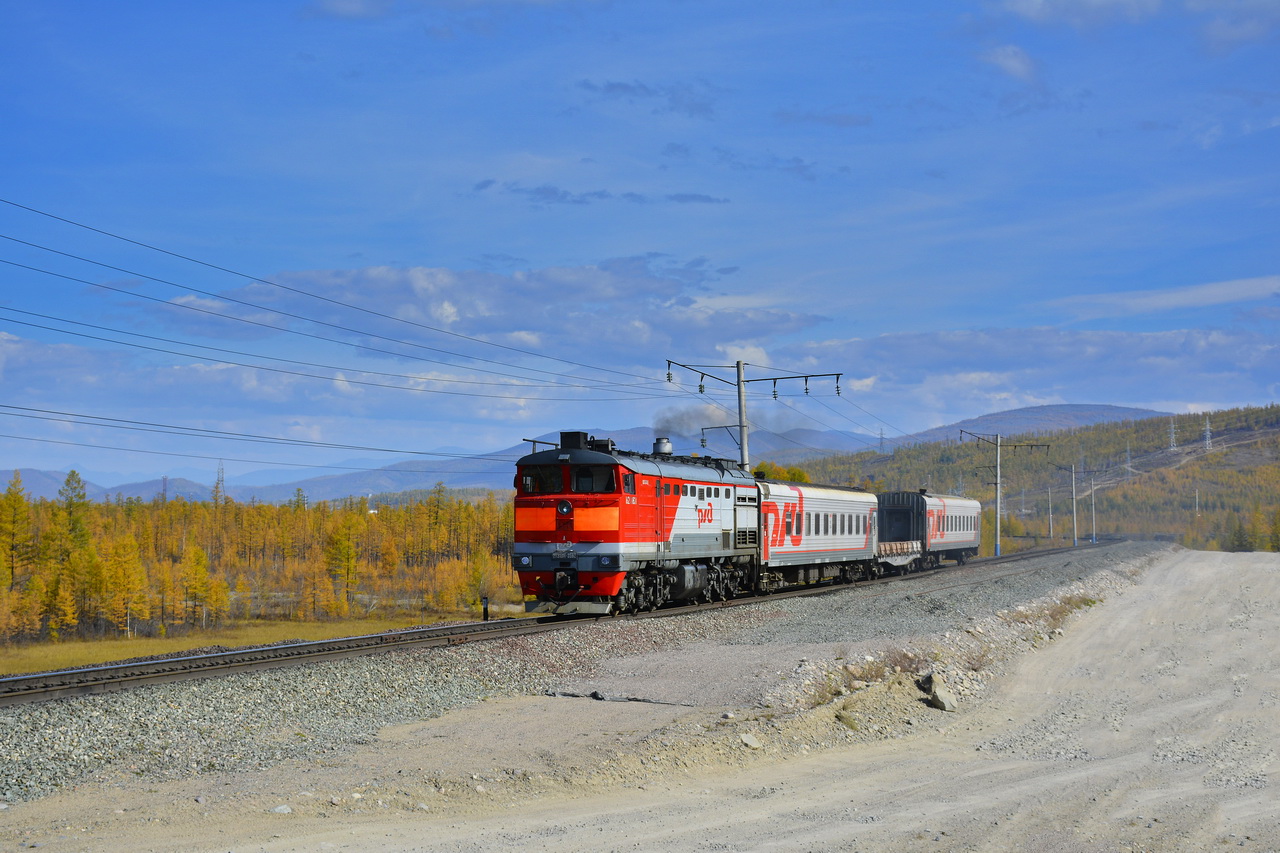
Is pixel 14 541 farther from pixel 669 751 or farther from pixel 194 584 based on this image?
pixel 669 751

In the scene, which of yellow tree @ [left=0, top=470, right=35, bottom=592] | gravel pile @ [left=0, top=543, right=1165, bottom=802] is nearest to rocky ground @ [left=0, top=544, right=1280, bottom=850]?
gravel pile @ [left=0, top=543, right=1165, bottom=802]

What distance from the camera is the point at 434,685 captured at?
18.9m

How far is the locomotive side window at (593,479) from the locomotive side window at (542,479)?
512 mm

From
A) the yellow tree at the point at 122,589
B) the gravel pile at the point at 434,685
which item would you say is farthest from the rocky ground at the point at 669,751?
the yellow tree at the point at 122,589

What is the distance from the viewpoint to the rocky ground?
11.4 metres

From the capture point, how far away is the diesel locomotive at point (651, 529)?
2783cm

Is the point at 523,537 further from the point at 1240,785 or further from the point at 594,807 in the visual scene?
the point at 1240,785

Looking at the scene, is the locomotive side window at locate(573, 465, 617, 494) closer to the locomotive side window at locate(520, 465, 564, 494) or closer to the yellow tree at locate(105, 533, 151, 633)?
the locomotive side window at locate(520, 465, 564, 494)

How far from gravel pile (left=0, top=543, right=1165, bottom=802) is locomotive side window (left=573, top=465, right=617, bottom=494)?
381 centimetres

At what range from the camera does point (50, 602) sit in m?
113

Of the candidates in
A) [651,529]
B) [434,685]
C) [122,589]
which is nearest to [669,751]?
[434,685]

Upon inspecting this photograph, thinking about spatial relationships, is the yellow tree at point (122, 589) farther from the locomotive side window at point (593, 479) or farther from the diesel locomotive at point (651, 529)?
the locomotive side window at point (593, 479)

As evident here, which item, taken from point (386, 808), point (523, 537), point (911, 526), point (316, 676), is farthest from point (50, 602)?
point (386, 808)

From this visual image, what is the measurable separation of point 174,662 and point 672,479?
1490 centimetres
